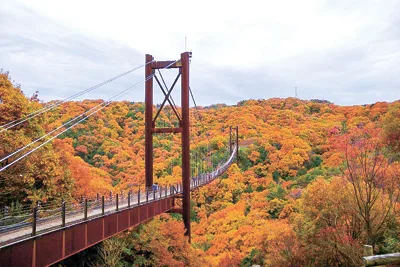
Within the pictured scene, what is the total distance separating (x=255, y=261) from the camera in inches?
798

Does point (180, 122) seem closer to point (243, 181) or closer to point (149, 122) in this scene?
point (149, 122)

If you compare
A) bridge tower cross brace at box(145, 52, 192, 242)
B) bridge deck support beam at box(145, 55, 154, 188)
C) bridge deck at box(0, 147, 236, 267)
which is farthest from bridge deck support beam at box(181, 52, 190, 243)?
bridge deck at box(0, 147, 236, 267)

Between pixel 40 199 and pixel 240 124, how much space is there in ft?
144

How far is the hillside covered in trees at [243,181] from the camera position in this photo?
14297 mm

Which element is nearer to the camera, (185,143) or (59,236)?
(59,236)

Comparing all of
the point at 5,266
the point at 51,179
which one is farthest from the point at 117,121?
the point at 5,266

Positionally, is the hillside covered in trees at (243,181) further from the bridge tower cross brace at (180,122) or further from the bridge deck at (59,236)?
the bridge deck at (59,236)

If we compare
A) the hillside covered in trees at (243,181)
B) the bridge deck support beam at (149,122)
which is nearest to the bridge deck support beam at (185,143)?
the hillside covered in trees at (243,181)

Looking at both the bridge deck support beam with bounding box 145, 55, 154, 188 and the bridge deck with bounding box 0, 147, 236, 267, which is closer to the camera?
the bridge deck with bounding box 0, 147, 236, 267

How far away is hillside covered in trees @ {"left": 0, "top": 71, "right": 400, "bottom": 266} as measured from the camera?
1430 cm

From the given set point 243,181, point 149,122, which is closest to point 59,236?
point 149,122

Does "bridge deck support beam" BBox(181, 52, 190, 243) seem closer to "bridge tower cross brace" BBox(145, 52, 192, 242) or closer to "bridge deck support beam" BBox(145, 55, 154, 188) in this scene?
"bridge tower cross brace" BBox(145, 52, 192, 242)

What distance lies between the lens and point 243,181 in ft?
129

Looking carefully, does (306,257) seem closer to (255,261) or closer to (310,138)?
(255,261)
